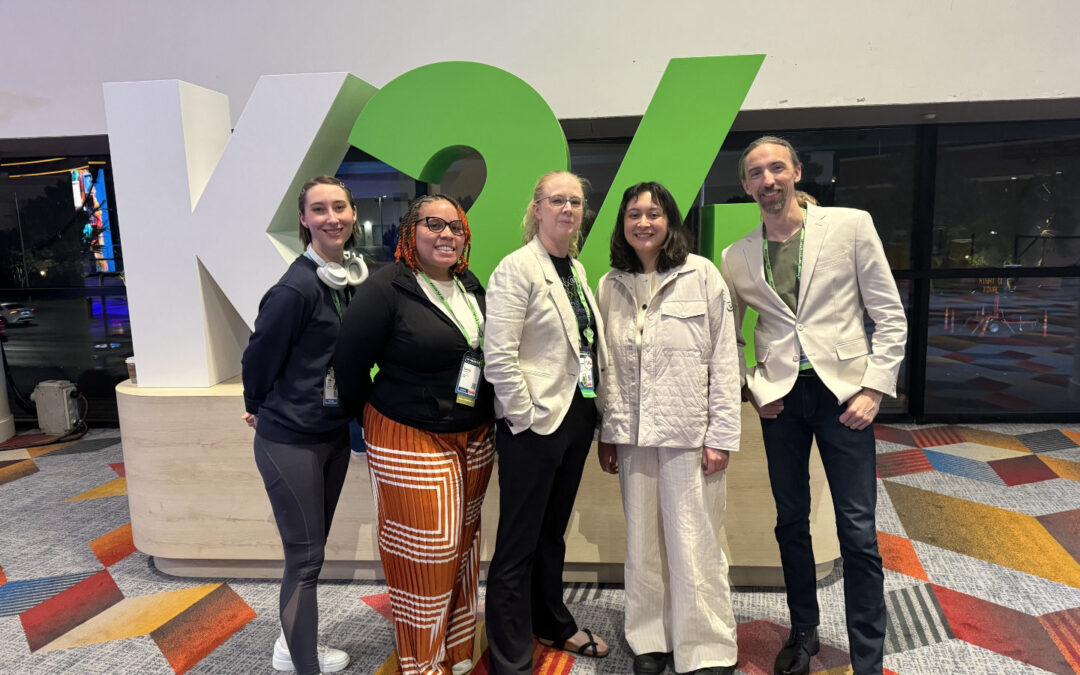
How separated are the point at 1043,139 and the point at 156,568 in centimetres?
649

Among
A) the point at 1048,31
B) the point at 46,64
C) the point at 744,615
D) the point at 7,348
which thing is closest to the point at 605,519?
the point at 744,615

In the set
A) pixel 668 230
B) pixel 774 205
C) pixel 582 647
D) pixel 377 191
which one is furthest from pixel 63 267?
pixel 774 205

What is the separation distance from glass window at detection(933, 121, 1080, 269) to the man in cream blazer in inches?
141

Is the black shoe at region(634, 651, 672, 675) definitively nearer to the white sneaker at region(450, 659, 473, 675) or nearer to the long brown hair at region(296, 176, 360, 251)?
the white sneaker at region(450, 659, 473, 675)

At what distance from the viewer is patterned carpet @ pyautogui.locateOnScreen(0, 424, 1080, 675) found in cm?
216

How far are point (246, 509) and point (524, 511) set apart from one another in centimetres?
159

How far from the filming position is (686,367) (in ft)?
5.98

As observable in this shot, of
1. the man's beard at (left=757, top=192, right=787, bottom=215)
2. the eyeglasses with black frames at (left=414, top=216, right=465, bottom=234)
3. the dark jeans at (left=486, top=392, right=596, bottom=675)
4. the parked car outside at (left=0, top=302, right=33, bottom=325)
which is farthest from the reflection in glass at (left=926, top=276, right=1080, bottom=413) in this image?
the parked car outside at (left=0, top=302, right=33, bottom=325)

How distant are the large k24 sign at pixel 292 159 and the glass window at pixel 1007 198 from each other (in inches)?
126

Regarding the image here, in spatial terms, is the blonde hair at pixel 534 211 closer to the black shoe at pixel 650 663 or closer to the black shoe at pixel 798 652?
the black shoe at pixel 650 663

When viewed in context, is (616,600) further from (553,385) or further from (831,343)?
(831,343)

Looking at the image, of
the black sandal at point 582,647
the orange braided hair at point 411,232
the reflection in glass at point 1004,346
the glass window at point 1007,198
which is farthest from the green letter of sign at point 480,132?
the reflection in glass at point 1004,346

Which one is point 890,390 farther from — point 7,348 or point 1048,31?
point 7,348

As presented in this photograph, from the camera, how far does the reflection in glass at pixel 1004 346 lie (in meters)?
4.76
